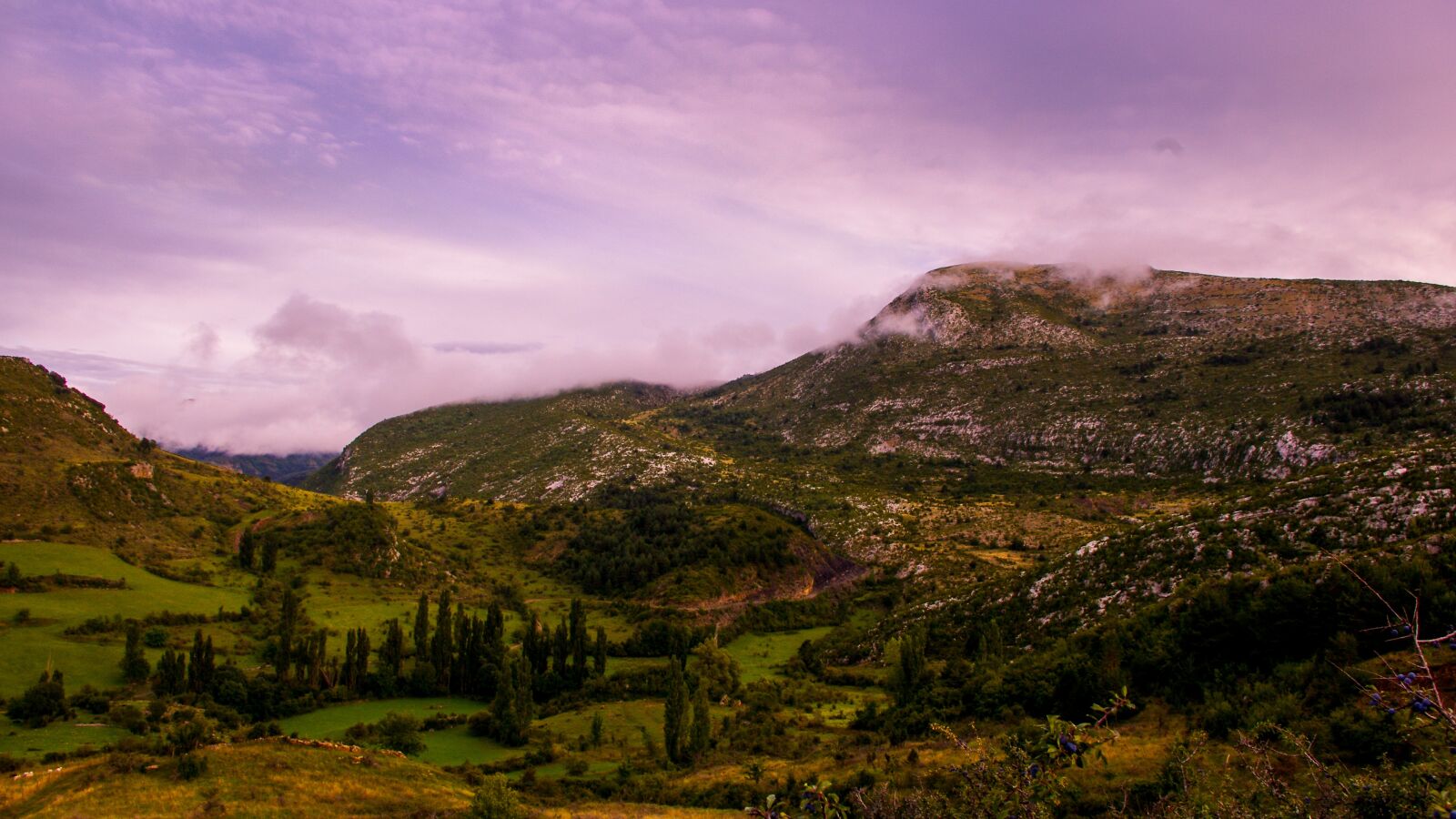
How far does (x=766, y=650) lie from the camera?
3656 inches

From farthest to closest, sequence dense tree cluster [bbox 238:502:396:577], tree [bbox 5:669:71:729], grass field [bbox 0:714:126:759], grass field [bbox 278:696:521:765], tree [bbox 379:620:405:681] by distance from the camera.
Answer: dense tree cluster [bbox 238:502:396:577]
tree [bbox 379:620:405:681]
grass field [bbox 278:696:521:765]
tree [bbox 5:669:71:729]
grass field [bbox 0:714:126:759]

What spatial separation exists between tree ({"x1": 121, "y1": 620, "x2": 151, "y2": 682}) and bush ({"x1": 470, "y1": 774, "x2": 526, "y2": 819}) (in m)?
52.8

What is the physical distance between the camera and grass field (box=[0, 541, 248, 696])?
2499 inches

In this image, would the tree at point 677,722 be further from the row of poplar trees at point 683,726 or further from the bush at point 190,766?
the bush at point 190,766

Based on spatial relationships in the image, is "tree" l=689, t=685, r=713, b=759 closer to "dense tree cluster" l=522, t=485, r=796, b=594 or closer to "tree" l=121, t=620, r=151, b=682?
"tree" l=121, t=620, r=151, b=682

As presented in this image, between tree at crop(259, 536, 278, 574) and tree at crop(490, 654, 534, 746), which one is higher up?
tree at crop(259, 536, 278, 574)

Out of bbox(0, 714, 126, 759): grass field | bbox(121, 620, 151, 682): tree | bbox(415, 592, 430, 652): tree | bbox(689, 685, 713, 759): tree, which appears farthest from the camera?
bbox(415, 592, 430, 652): tree

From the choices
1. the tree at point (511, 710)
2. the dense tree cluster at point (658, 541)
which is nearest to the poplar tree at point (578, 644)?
the tree at point (511, 710)

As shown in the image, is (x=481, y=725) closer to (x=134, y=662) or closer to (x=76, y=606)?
(x=134, y=662)

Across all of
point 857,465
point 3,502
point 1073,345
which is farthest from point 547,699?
point 1073,345

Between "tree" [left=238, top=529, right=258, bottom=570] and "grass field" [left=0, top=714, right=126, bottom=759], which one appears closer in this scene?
"grass field" [left=0, top=714, right=126, bottom=759]

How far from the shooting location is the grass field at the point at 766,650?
81.7 metres

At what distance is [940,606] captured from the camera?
66.8 meters

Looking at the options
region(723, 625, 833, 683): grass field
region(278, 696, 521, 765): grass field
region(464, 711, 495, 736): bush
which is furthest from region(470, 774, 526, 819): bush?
region(723, 625, 833, 683): grass field
